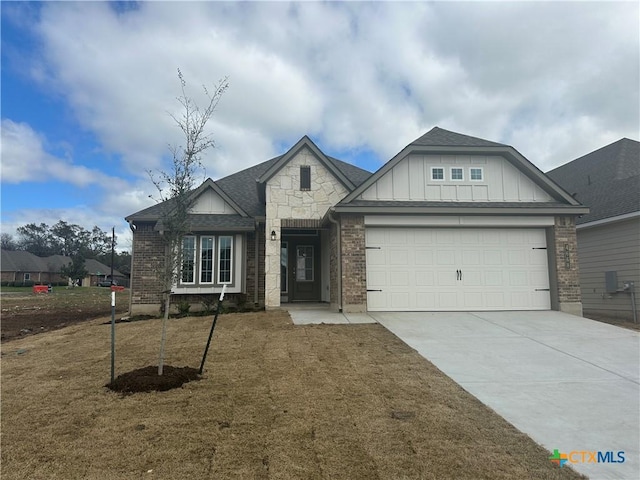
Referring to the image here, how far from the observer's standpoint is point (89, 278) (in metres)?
69.0

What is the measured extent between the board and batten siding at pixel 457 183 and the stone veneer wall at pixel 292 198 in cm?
188

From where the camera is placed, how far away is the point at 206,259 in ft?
42.5

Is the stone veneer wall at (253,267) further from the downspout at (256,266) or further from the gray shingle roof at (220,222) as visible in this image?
the gray shingle roof at (220,222)

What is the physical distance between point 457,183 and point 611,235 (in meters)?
5.73

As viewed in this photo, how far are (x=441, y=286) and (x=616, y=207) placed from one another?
6.82 m

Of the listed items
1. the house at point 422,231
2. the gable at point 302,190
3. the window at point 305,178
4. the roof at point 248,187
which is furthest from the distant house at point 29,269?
the window at point 305,178

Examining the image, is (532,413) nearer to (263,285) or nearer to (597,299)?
(263,285)

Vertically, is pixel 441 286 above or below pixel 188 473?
above

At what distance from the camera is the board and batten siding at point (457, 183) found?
11406mm

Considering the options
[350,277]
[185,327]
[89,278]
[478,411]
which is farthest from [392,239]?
[89,278]

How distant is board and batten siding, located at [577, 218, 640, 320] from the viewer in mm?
11992

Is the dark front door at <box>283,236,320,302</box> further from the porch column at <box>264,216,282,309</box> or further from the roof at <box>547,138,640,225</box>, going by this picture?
the roof at <box>547,138,640,225</box>

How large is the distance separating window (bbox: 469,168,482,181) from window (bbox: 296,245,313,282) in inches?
247

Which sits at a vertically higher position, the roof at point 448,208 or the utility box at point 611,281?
the roof at point 448,208
